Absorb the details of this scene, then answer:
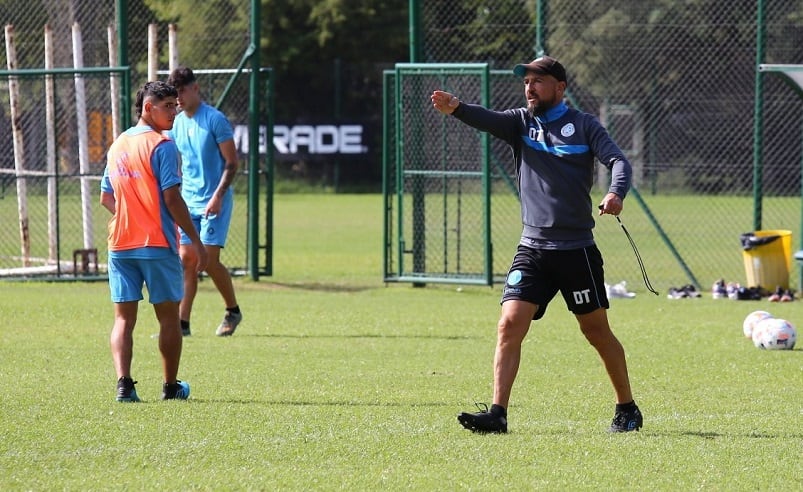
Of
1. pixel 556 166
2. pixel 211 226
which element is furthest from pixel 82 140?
pixel 556 166

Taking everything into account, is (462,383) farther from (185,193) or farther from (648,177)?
(648,177)

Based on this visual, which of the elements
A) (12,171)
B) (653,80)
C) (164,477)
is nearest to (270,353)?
(164,477)

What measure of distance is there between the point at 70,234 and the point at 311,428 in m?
13.8

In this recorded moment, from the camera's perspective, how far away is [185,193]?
1086 centimetres

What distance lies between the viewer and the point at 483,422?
6727mm

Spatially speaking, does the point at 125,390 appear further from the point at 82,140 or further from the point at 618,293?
the point at 82,140

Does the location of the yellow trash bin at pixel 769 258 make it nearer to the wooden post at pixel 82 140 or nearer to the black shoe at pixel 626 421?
the wooden post at pixel 82 140

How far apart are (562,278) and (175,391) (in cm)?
251

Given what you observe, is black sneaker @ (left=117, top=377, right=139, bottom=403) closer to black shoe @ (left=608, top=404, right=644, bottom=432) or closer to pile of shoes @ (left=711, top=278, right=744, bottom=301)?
black shoe @ (left=608, top=404, right=644, bottom=432)

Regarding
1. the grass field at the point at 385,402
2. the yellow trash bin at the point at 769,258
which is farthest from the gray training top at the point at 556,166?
the yellow trash bin at the point at 769,258

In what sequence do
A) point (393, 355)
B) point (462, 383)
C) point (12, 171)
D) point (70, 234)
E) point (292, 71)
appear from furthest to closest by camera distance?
point (292, 71), point (70, 234), point (12, 171), point (393, 355), point (462, 383)

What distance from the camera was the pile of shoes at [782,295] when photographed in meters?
13.6

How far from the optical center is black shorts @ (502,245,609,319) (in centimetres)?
687

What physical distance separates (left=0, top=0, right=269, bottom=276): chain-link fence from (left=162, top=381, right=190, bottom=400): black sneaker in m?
6.70
